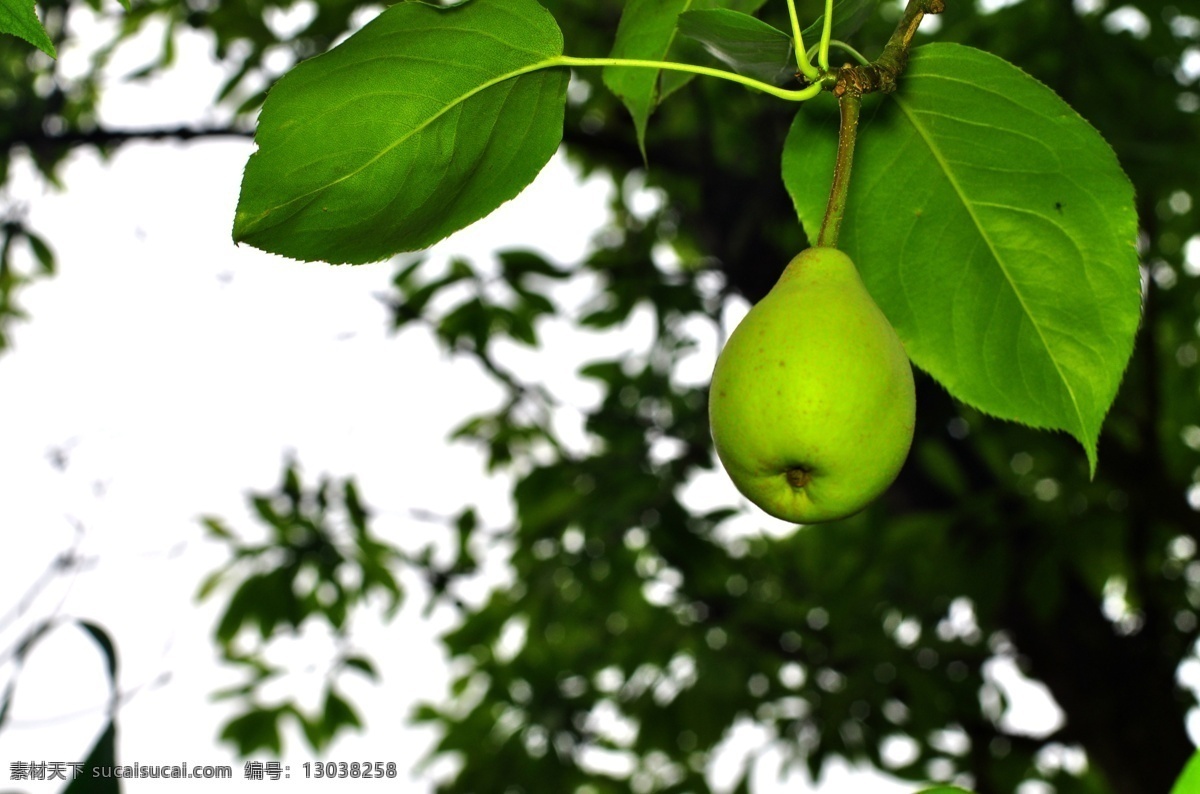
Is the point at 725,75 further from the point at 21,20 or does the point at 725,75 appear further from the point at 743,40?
the point at 21,20

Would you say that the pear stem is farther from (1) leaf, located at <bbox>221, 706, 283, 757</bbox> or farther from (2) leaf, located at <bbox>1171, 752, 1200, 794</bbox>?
(1) leaf, located at <bbox>221, 706, 283, 757</bbox>

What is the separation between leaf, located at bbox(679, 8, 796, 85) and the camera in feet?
2.43

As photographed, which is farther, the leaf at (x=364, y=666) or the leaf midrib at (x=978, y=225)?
the leaf at (x=364, y=666)

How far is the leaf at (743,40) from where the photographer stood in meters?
0.74

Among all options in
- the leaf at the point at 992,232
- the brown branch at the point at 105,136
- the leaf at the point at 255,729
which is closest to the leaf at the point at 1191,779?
the leaf at the point at 992,232

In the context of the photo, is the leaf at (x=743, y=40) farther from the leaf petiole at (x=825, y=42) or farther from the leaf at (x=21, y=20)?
the leaf at (x=21, y=20)

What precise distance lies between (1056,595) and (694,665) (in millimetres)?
973

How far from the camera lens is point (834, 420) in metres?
0.65

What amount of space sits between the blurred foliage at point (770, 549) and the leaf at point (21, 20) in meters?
1.83

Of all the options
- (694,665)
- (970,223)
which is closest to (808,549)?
(694,665)

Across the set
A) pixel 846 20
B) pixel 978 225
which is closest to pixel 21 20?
pixel 846 20

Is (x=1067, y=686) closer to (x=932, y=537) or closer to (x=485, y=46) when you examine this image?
(x=932, y=537)

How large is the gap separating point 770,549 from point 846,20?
286cm

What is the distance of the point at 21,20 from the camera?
2.15 feet
